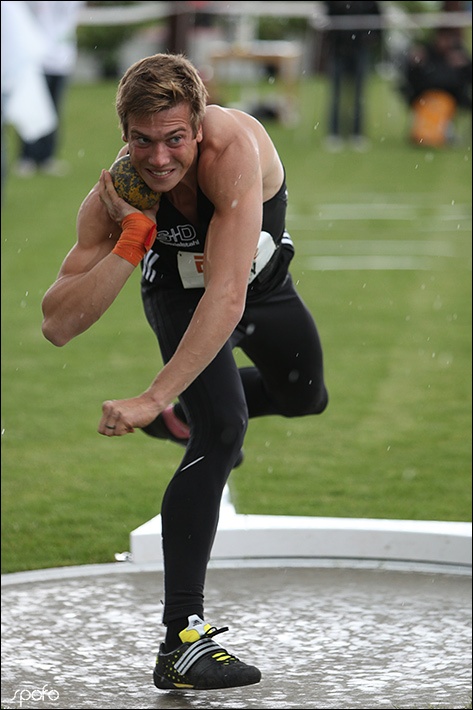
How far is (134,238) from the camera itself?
Answer: 3.62 metres

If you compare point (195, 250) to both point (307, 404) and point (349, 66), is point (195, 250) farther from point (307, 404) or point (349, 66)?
point (349, 66)

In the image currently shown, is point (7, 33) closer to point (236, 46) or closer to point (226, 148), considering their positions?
point (226, 148)

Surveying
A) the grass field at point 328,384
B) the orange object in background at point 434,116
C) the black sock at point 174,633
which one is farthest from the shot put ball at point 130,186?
the orange object in background at point 434,116

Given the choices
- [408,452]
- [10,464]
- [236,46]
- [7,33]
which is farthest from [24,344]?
[236,46]

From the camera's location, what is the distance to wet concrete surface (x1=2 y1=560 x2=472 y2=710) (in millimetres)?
3969

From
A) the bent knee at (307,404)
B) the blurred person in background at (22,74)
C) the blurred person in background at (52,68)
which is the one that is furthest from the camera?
the blurred person in background at (52,68)

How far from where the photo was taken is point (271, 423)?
7.56 m

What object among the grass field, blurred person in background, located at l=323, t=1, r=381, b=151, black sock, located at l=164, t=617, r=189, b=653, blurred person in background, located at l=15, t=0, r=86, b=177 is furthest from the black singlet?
blurred person in background, located at l=323, t=1, r=381, b=151

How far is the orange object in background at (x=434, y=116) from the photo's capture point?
64.3 feet

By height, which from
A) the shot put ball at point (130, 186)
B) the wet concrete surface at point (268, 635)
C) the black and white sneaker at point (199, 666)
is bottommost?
the wet concrete surface at point (268, 635)

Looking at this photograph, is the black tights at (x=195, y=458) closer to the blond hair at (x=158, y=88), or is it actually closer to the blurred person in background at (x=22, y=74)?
the blond hair at (x=158, y=88)

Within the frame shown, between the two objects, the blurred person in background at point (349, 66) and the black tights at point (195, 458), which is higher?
the blurred person in background at point (349, 66)

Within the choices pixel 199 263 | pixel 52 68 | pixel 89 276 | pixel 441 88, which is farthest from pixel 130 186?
pixel 441 88

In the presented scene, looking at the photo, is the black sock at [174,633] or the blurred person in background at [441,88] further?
the blurred person in background at [441,88]
